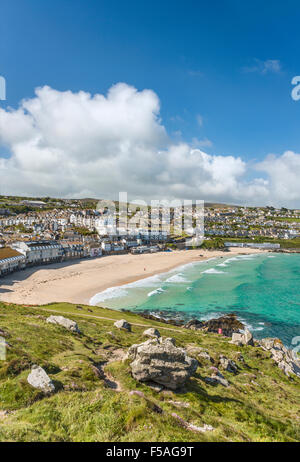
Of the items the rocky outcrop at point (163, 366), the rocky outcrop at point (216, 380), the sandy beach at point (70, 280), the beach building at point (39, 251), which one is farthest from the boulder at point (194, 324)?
the beach building at point (39, 251)

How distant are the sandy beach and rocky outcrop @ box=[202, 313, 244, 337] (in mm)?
24646

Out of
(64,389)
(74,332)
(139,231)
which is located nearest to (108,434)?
(64,389)

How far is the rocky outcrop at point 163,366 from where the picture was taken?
13547mm

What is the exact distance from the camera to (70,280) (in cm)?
6331

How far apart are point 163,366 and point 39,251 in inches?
3085

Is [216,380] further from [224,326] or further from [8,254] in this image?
[8,254]

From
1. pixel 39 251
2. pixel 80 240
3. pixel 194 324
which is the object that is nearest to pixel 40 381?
pixel 194 324

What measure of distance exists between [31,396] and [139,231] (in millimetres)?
150956

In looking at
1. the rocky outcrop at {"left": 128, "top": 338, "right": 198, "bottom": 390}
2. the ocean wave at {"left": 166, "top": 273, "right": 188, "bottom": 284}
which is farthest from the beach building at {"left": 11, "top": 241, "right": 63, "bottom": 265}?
the rocky outcrop at {"left": 128, "top": 338, "right": 198, "bottom": 390}

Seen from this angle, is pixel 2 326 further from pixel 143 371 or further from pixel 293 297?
pixel 293 297

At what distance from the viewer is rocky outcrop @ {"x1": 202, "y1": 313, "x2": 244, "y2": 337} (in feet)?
117

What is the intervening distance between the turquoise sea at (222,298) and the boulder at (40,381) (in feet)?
105

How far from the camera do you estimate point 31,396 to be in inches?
397

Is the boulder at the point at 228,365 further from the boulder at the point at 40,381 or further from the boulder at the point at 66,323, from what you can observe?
the boulder at the point at 40,381
